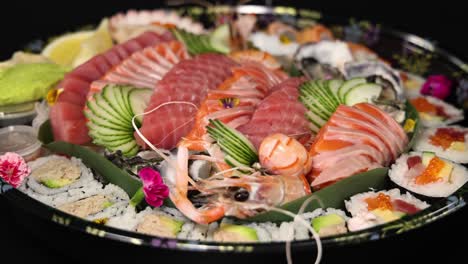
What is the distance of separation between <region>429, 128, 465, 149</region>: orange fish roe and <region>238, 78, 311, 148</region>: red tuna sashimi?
0.71 meters

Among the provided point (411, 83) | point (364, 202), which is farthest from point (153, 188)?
point (411, 83)

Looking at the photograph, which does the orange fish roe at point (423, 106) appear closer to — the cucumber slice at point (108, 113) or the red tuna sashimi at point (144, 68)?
the red tuna sashimi at point (144, 68)

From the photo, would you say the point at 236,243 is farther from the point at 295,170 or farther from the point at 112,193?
the point at 112,193

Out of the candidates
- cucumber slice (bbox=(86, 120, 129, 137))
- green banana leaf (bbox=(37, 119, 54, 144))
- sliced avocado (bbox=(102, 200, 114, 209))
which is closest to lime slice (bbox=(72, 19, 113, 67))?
green banana leaf (bbox=(37, 119, 54, 144))

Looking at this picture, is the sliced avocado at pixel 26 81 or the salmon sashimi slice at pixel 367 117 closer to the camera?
the salmon sashimi slice at pixel 367 117

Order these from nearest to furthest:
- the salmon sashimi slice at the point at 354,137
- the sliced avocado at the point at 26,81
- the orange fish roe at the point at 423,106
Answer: the salmon sashimi slice at the point at 354,137 → the sliced avocado at the point at 26,81 → the orange fish roe at the point at 423,106

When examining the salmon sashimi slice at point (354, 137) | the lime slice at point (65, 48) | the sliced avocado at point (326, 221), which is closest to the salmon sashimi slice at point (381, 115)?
the salmon sashimi slice at point (354, 137)

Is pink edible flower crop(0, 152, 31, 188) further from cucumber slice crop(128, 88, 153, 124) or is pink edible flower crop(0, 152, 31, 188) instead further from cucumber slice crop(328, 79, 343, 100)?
cucumber slice crop(328, 79, 343, 100)

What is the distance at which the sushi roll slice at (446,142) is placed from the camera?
321 cm

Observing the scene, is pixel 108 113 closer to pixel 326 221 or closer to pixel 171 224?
pixel 171 224

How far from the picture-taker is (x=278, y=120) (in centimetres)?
300

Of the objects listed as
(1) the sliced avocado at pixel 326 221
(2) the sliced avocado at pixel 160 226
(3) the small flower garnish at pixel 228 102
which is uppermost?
(3) the small flower garnish at pixel 228 102

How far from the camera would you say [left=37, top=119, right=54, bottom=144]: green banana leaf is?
11.2 feet

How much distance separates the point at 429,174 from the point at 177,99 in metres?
1.24
